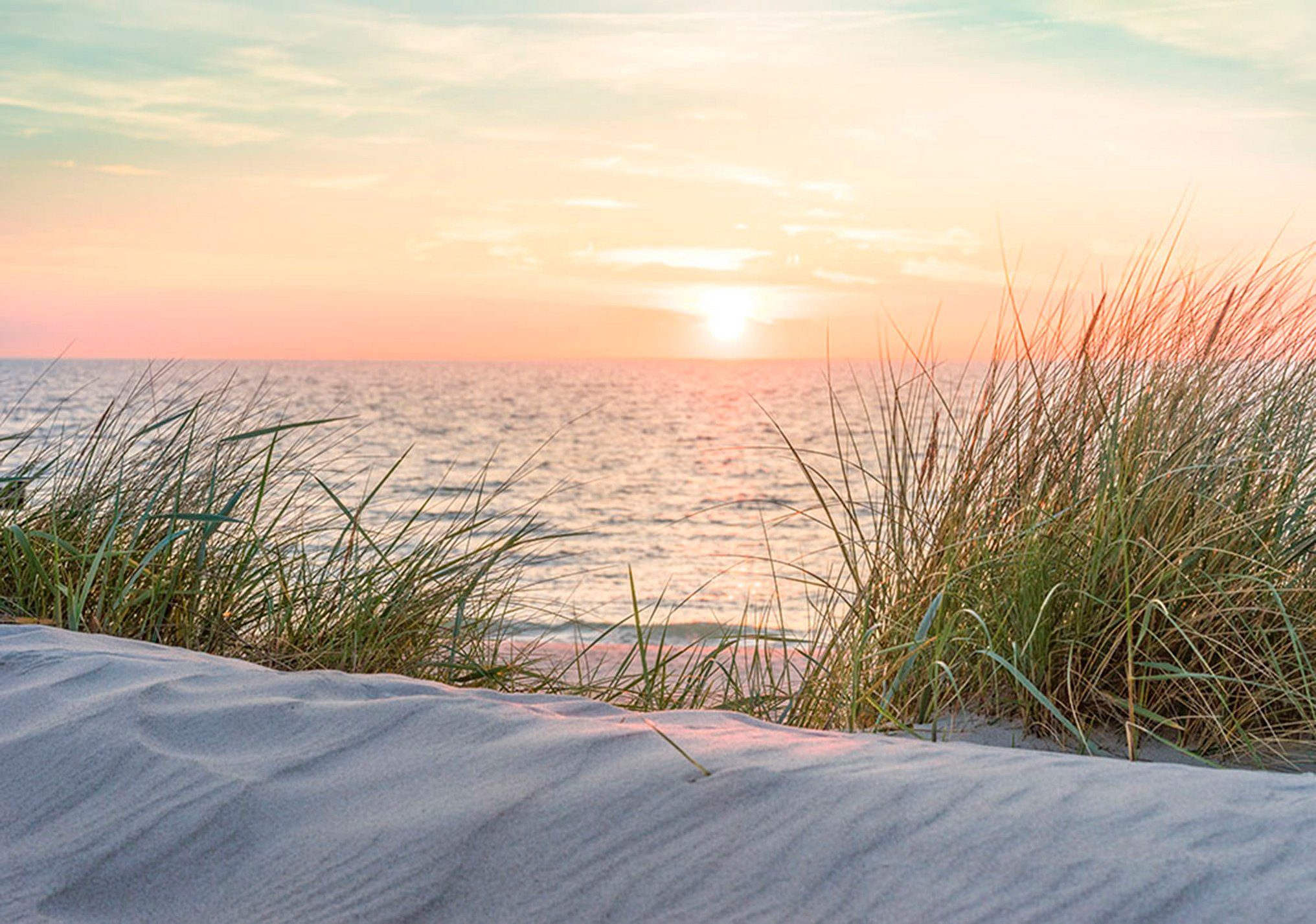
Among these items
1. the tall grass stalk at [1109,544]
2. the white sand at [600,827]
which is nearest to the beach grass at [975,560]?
the tall grass stalk at [1109,544]

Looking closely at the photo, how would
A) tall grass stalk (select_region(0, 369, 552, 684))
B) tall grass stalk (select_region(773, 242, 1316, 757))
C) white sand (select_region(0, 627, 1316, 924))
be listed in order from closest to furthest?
1. white sand (select_region(0, 627, 1316, 924))
2. tall grass stalk (select_region(773, 242, 1316, 757))
3. tall grass stalk (select_region(0, 369, 552, 684))

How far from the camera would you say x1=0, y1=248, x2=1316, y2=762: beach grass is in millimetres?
2504

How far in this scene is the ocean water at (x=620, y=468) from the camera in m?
8.00

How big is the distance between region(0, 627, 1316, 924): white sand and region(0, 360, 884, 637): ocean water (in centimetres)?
116

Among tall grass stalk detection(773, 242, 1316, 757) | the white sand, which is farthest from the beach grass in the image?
the white sand

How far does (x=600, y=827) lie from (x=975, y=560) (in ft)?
5.66

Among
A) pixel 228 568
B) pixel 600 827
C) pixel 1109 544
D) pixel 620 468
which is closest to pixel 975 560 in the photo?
pixel 1109 544

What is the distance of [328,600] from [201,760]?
4.96 feet

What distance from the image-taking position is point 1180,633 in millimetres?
2412

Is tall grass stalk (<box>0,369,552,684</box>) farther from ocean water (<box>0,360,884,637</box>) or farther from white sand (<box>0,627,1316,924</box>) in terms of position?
white sand (<box>0,627,1316,924</box>)

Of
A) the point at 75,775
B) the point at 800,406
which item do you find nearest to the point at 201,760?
the point at 75,775

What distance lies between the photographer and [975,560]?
2.80m

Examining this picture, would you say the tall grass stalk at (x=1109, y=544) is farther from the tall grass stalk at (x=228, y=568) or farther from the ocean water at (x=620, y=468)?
the tall grass stalk at (x=228, y=568)

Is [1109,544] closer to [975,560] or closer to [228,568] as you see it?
[975,560]
